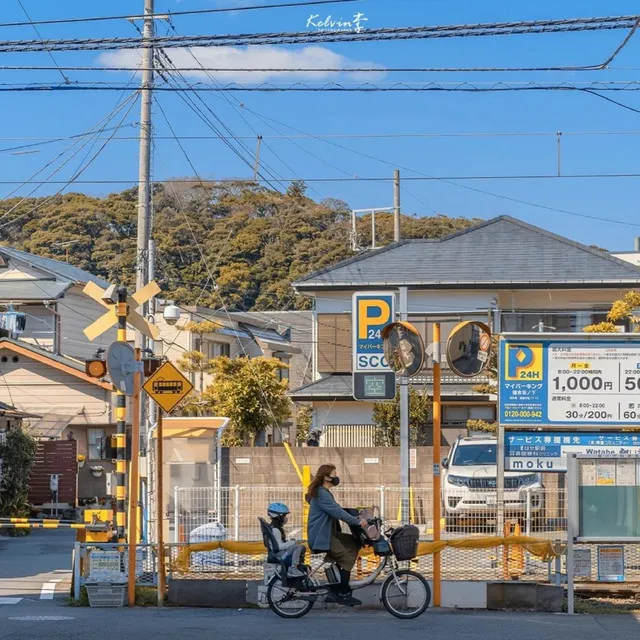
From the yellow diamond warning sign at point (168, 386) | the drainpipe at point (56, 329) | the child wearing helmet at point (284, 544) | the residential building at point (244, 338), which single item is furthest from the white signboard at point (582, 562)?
the drainpipe at point (56, 329)

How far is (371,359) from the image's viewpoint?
19.9 meters

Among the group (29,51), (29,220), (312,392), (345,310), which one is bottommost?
(312,392)

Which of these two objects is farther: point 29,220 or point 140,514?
point 29,220

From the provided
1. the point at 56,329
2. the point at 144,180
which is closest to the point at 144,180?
the point at 144,180

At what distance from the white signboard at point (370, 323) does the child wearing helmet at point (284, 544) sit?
27.3 ft

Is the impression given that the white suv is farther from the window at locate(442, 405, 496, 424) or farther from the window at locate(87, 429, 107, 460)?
the window at locate(87, 429, 107, 460)

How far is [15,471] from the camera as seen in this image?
27000 mm

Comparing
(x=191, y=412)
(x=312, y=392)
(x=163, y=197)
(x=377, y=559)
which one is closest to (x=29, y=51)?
(x=377, y=559)

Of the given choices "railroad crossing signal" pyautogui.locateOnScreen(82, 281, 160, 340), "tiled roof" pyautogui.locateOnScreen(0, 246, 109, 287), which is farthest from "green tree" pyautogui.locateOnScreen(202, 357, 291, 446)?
"railroad crossing signal" pyautogui.locateOnScreen(82, 281, 160, 340)

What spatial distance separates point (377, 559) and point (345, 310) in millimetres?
21294

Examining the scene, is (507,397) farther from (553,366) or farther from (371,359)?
(371,359)

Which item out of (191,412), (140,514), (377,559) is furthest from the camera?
(191,412)

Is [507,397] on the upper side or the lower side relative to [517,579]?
upper

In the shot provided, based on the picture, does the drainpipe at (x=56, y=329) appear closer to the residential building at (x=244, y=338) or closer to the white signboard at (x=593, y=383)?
the residential building at (x=244, y=338)
